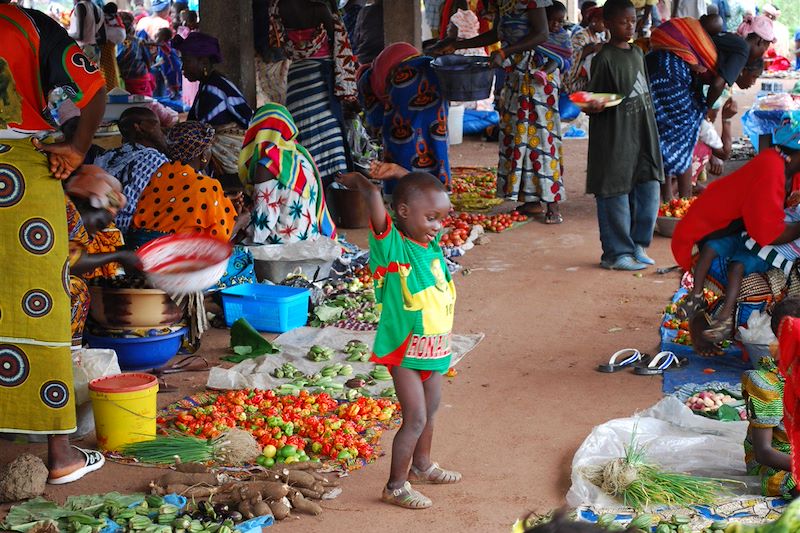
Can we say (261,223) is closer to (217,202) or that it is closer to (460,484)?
(217,202)

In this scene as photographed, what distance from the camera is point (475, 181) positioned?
11312mm

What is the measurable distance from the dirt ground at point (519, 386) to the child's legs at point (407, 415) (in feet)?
0.69

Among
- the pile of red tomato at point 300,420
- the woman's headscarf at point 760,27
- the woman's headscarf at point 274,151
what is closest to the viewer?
the pile of red tomato at point 300,420

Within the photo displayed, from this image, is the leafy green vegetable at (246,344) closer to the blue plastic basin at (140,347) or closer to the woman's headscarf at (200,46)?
the blue plastic basin at (140,347)

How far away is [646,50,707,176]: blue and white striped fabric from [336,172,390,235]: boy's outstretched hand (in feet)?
18.3

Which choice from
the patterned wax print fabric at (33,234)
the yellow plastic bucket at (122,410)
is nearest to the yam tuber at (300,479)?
the yellow plastic bucket at (122,410)

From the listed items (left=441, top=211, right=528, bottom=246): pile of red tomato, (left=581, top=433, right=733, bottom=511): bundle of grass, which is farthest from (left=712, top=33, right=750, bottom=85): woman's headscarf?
(left=581, top=433, right=733, bottom=511): bundle of grass

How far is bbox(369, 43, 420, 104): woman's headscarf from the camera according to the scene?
30.3 ft

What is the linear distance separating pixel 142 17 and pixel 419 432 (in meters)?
15.9

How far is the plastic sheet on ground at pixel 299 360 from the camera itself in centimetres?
521

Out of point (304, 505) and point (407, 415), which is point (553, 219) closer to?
point (407, 415)

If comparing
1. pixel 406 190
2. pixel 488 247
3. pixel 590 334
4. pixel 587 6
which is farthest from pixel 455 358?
pixel 587 6

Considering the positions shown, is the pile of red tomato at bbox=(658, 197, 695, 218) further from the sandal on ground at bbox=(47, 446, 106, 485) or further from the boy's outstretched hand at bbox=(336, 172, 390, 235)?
the sandal on ground at bbox=(47, 446, 106, 485)

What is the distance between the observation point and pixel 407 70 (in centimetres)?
908
